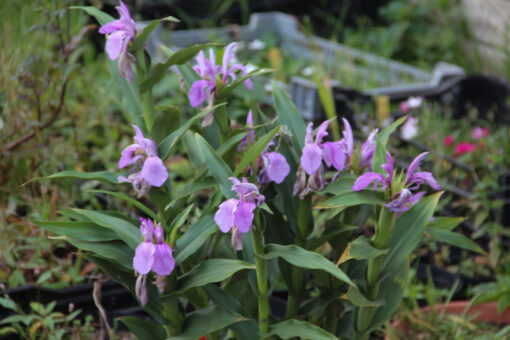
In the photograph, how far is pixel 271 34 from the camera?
3.50 meters

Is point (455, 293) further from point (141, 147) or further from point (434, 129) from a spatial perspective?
point (141, 147)

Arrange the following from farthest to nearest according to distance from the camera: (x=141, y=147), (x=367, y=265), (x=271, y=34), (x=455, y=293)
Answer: (x=271, y=34)
(x=455, y=293)
(x=367, y=265)
(x=141, y=147)

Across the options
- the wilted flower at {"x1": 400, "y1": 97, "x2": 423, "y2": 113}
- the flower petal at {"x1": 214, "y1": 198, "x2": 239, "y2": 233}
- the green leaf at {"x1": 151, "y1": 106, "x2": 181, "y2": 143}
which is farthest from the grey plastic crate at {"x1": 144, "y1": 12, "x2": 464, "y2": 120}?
the flower petal at {"x1": 214, "y1": 198, "x2": 239, "y2": 233}

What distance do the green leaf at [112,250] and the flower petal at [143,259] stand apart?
100 mm

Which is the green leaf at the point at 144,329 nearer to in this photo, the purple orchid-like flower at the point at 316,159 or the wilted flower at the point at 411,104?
the purple orchid-like flower at the point at 316,159

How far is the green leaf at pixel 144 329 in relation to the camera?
49.6 inches

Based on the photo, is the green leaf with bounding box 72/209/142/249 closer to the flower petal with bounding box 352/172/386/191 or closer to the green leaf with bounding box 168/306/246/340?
the green leaf with bounding box 168/306/246/340

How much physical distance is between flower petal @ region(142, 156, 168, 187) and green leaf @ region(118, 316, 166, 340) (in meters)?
0.31

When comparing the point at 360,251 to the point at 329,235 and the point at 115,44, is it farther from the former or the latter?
the point at 115,44

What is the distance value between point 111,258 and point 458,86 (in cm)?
227

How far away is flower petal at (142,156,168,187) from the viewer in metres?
1.09

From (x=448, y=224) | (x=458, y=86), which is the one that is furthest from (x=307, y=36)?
(x=448, y=224)

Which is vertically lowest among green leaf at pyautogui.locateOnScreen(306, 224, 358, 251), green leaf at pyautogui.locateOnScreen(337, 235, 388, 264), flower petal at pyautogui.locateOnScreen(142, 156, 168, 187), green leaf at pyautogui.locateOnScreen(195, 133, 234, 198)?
green leaf at pyautogui.locateOnScreen(306, 224, 358, 251)

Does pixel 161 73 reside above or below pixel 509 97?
above
